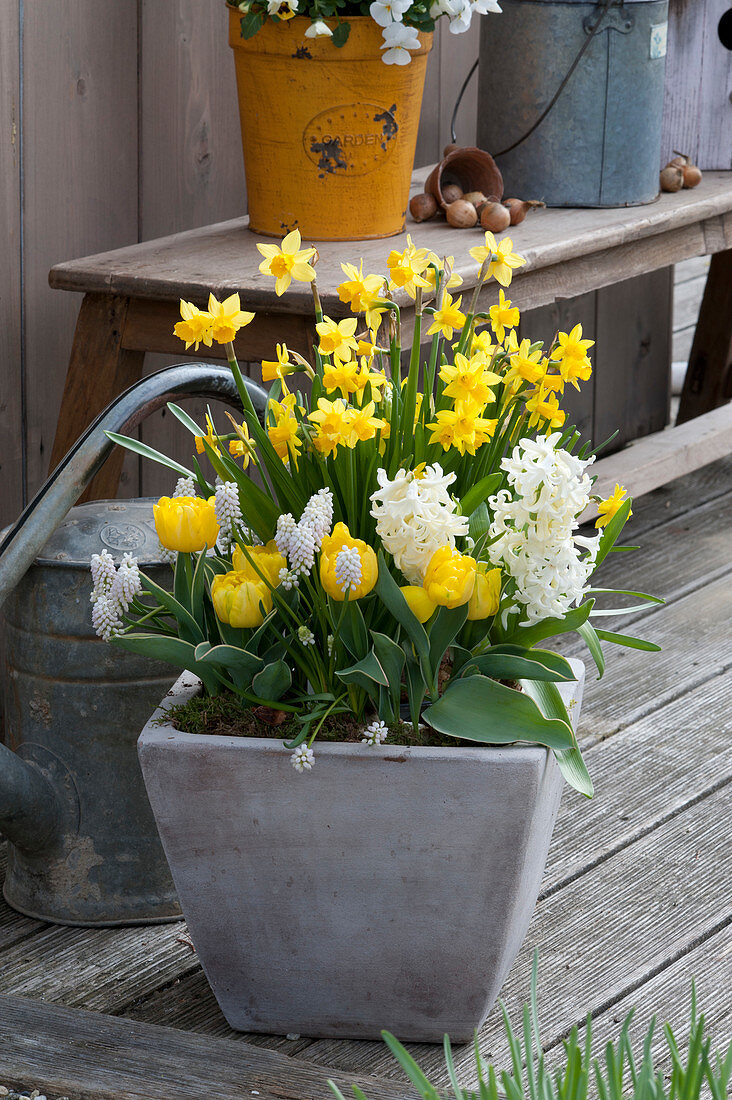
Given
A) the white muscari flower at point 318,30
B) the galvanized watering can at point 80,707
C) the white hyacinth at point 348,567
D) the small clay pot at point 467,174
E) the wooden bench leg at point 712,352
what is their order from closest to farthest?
the white hyacinth at point 348,567 < the galvanized watering can at point 80,707 < the white muscari flower at point 318,30 < the small clay pot at point 467,174 < the wooden bench leg at point 712,352

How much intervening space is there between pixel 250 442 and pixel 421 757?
12.2 inches

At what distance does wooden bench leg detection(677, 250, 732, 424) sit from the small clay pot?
125cm

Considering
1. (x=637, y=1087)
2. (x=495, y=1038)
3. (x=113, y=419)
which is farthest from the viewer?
(x=113, y=419)

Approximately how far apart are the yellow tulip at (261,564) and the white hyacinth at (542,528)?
0.19m

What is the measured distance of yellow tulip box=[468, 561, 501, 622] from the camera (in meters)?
1.12

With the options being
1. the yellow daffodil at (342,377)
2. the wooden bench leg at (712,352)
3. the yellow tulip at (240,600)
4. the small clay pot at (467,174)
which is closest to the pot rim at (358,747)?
the yellow tulip at (240,600)

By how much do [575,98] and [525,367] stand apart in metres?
1.10

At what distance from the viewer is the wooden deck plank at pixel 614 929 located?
1.28 meters

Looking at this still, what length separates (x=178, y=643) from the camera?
3.87 feet

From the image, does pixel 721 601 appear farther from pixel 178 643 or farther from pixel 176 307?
pixel 178 643

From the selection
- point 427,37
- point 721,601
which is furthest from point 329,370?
point 721,601

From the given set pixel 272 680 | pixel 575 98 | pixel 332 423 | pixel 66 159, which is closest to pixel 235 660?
pixel 272 680

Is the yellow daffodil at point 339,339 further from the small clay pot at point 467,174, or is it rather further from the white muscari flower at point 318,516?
the small clay pot at point 467,174

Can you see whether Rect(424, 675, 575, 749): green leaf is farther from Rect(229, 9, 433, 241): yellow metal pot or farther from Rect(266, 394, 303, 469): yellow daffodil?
Rect(229, 9, 433, 241): yellow metal pot
